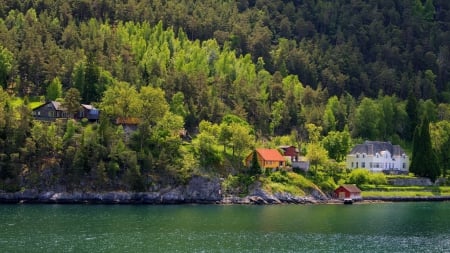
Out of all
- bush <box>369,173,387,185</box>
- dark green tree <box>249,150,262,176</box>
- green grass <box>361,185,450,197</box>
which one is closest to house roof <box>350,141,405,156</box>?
bush <box>369,173,387,185</box>

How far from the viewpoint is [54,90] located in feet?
443

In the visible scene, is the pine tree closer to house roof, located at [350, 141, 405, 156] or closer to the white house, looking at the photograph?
the white house

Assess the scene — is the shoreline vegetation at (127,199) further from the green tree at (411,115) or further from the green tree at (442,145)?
the green tree at (411,115)

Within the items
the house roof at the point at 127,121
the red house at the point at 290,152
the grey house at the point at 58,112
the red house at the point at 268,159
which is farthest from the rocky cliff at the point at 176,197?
the grey house at the point at 58,112

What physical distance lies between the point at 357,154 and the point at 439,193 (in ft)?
60.6

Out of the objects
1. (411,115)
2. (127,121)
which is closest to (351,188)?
(127,121)

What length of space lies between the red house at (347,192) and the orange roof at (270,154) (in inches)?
452

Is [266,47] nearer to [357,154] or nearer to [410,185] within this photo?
[357,154]

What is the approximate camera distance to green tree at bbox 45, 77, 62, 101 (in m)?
134

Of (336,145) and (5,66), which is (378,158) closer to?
Result: (336,145)

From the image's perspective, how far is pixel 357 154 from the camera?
141250mm

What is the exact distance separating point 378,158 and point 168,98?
42.6 metres

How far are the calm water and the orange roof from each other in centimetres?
1844

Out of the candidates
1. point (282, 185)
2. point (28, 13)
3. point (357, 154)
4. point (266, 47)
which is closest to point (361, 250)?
point (282, 185)
